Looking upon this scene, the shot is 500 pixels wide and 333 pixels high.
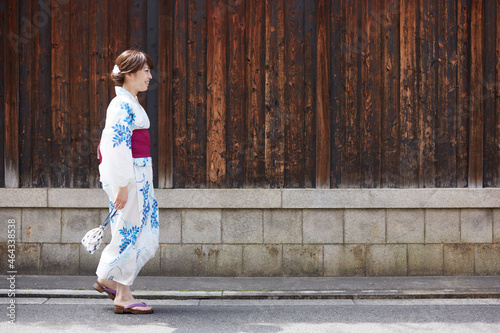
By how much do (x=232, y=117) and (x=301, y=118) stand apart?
2.49ft

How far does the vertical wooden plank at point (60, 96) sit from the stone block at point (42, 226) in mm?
333

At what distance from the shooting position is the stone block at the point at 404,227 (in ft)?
21.9

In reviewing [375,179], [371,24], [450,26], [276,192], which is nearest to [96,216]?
[276,192]

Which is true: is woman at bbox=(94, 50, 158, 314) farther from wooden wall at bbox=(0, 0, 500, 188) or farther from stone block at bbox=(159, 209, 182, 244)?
wooden wall at bbox=(0, 0, 500, 188)

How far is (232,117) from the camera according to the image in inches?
265

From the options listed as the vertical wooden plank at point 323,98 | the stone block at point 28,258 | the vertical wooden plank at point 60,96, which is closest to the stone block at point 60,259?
the stone block at point 28,258

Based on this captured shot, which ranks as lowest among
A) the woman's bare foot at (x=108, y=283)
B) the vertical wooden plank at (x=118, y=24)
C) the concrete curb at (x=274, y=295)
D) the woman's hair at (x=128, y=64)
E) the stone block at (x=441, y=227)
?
the concrete curb at (x=274, y=295)

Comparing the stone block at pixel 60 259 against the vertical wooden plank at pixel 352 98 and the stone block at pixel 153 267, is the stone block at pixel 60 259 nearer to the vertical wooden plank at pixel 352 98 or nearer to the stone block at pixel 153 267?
the stone block at pixel 153 267

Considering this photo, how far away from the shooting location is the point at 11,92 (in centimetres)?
677

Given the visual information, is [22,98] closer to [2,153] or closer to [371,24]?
[2,153]

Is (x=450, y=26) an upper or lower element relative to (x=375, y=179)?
upper

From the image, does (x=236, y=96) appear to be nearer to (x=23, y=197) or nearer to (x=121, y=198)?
(x=121, y=198)

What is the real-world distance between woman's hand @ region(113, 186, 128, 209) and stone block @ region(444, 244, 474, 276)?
11.9 feet

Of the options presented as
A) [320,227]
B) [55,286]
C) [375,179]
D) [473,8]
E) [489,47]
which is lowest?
[55,286]
